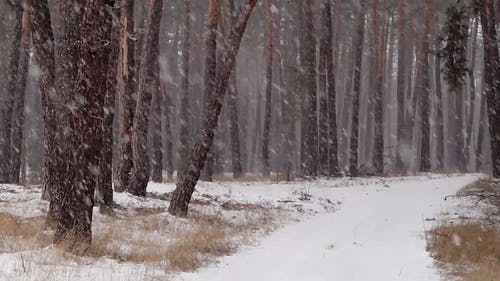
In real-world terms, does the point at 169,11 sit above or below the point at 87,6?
above

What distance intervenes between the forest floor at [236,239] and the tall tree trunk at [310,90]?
5230mm

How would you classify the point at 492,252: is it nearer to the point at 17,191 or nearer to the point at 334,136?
the point at 17,191

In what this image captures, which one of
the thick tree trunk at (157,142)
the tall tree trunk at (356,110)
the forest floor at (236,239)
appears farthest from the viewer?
the tall tree trunk at (356,110)

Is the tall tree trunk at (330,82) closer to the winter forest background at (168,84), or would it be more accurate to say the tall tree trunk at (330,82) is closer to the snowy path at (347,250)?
the winter forest background at (168,84)

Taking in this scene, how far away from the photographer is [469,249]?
8.61m

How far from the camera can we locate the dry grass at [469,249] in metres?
7.13

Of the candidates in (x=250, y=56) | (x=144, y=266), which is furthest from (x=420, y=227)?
(x=250, y=56)

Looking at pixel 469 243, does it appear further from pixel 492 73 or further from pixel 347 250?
pixel 492 73

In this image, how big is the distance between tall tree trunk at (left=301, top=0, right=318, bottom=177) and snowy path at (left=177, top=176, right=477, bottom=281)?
6.14 m

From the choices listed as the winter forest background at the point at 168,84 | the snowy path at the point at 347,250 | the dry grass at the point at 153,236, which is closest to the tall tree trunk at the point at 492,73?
the winter forest background at the point at 168,84

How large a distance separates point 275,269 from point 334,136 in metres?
16.7

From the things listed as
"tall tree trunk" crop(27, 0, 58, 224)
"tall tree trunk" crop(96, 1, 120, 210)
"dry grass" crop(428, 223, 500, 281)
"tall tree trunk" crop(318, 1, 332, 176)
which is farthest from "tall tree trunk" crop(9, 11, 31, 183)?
"dry grass" crop(428, 223, 500, 281)

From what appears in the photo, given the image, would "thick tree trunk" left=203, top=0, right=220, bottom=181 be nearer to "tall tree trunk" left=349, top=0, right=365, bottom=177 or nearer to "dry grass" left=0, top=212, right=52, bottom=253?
"dry grass" left=0, top=212, right=52, bottom=253

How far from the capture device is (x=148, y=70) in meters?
14.1
